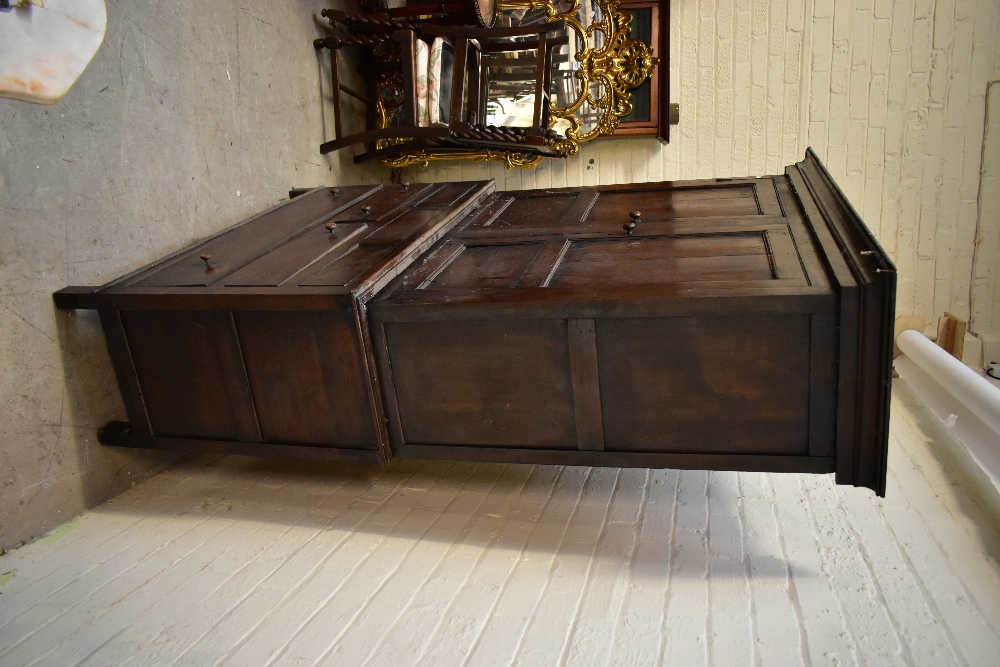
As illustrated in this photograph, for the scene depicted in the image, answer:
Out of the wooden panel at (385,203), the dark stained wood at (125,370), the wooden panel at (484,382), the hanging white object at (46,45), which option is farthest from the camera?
the wooden panel at (385,203)

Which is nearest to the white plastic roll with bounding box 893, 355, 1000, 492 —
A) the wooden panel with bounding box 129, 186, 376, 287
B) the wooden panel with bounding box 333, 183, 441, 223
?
the wooden panel with bounding box 333, 183, 441, 223

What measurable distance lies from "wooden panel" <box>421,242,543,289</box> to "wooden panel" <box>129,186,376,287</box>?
713 millimetres

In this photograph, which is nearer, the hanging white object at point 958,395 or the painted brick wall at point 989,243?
the hanging white object at point 958,395

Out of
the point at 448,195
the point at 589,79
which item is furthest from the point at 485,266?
the point at 589,79

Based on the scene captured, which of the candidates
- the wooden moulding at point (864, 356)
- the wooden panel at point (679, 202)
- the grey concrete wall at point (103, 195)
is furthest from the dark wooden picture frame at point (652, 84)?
the wooden moulding at point (864, 356)

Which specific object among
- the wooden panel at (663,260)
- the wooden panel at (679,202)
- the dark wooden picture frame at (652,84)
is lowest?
the wooden panel at (663,260)

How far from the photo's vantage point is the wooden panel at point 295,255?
2.14 m

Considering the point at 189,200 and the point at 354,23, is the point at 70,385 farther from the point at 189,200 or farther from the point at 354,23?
the point at 354,23

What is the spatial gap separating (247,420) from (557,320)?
3.47 feet

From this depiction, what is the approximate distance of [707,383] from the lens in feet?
5.89

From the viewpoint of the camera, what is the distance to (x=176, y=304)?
2104mm

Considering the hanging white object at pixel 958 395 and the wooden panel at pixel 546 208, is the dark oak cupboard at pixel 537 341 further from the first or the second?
the hanging white object at pixel 958 395

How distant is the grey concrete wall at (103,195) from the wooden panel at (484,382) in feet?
3.57

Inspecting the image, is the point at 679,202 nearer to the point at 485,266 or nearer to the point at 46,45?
the point at 485,266
